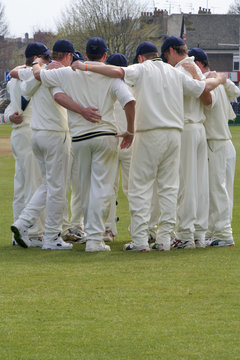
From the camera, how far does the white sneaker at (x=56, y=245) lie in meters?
9.76

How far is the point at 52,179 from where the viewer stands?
9797mm

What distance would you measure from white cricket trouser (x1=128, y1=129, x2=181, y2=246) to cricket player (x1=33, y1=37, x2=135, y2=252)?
26 centimetres

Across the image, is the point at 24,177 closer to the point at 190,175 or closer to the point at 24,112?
the point at 24,112

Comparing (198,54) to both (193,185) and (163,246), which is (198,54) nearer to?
(193,185)

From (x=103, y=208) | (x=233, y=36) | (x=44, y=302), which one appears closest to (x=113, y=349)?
(x=44, y=302)

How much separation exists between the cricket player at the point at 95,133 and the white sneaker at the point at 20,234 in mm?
844

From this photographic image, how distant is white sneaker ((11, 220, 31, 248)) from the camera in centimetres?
970

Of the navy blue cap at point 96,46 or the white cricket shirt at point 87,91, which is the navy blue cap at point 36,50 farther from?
the navy blue cap at point 96,46

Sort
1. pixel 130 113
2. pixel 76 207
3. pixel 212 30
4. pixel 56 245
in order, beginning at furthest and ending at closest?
1. pixel 212 30
2. pixel 76 207
3. pixel 56 245
4. pixel 130 113

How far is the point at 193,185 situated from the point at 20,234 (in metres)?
2.15

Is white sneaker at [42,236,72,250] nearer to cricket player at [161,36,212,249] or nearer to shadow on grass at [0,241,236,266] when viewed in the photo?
shadow on grass at [0,241,236,266]

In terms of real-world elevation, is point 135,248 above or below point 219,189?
below

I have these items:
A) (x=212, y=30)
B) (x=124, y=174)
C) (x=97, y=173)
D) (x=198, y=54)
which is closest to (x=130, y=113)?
(x=97, y=173)

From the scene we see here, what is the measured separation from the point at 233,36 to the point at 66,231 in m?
94.3
